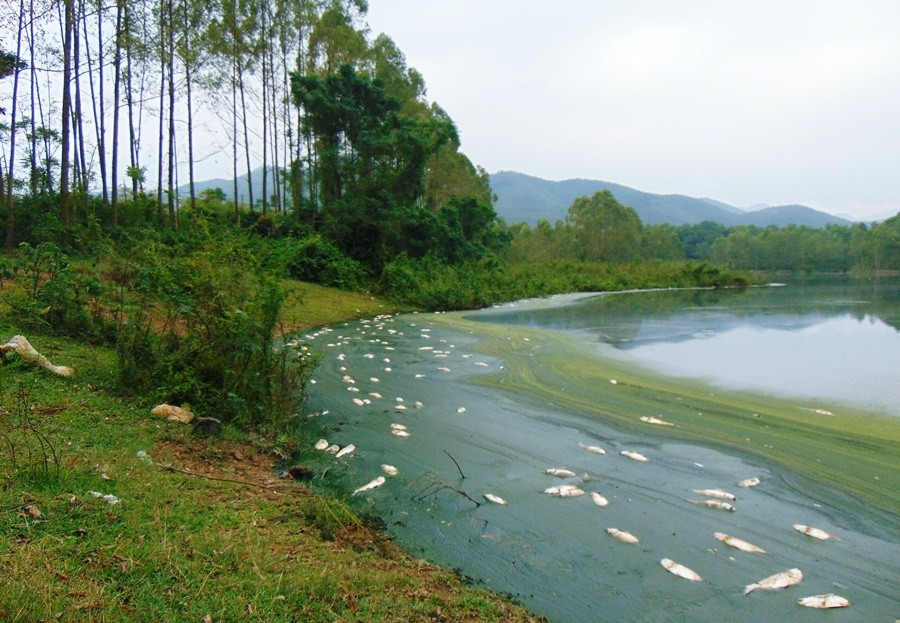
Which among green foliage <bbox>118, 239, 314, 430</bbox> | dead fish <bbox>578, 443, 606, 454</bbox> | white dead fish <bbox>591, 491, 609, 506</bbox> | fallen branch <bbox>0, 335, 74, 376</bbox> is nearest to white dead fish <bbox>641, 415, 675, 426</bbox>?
dead fish <bbox>578, 443, 606, 454</bbox>

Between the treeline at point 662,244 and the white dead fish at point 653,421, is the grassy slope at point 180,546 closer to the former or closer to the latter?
the white dead fish at point 653,421

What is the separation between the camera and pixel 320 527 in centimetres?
304

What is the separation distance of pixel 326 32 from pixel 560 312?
45.1 feet

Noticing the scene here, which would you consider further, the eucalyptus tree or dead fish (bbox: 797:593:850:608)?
the eucalyptus tree

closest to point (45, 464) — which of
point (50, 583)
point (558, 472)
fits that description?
point (50, 583)

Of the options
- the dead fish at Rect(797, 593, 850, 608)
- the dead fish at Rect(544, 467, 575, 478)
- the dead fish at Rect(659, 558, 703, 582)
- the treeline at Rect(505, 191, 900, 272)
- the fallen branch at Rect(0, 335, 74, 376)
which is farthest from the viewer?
the treeline at Rect(505, 191, 900, 272)

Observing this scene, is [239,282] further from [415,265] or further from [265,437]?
[415,265]

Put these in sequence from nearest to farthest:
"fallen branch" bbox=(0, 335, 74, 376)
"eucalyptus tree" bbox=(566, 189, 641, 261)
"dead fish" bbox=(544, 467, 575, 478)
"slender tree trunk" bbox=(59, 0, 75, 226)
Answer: "dead fish" bbox=(544, 467, 575, 478) → "fallen branch" bbox=(0, 335, 74, 376) → "slender tree trunk" bbox=(59, 0, 75, 226) → "eucalyptus tree" bbox=(566, 189, 641, 261)

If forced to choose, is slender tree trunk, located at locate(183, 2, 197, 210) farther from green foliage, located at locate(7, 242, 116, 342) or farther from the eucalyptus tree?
the eucalyptus tree

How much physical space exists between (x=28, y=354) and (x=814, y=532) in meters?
5.81

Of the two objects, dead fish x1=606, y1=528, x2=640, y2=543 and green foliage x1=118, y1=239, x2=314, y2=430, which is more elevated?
green foliage x1=118, y1=239, x2=314, y2=430

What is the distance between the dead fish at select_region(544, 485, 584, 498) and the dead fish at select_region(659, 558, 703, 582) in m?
0.85

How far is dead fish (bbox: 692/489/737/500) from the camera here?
12.0ft

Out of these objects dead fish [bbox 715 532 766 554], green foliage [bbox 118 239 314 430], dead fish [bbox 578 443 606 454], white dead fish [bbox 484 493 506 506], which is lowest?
dead fish [bbox 715 532 766 554]
